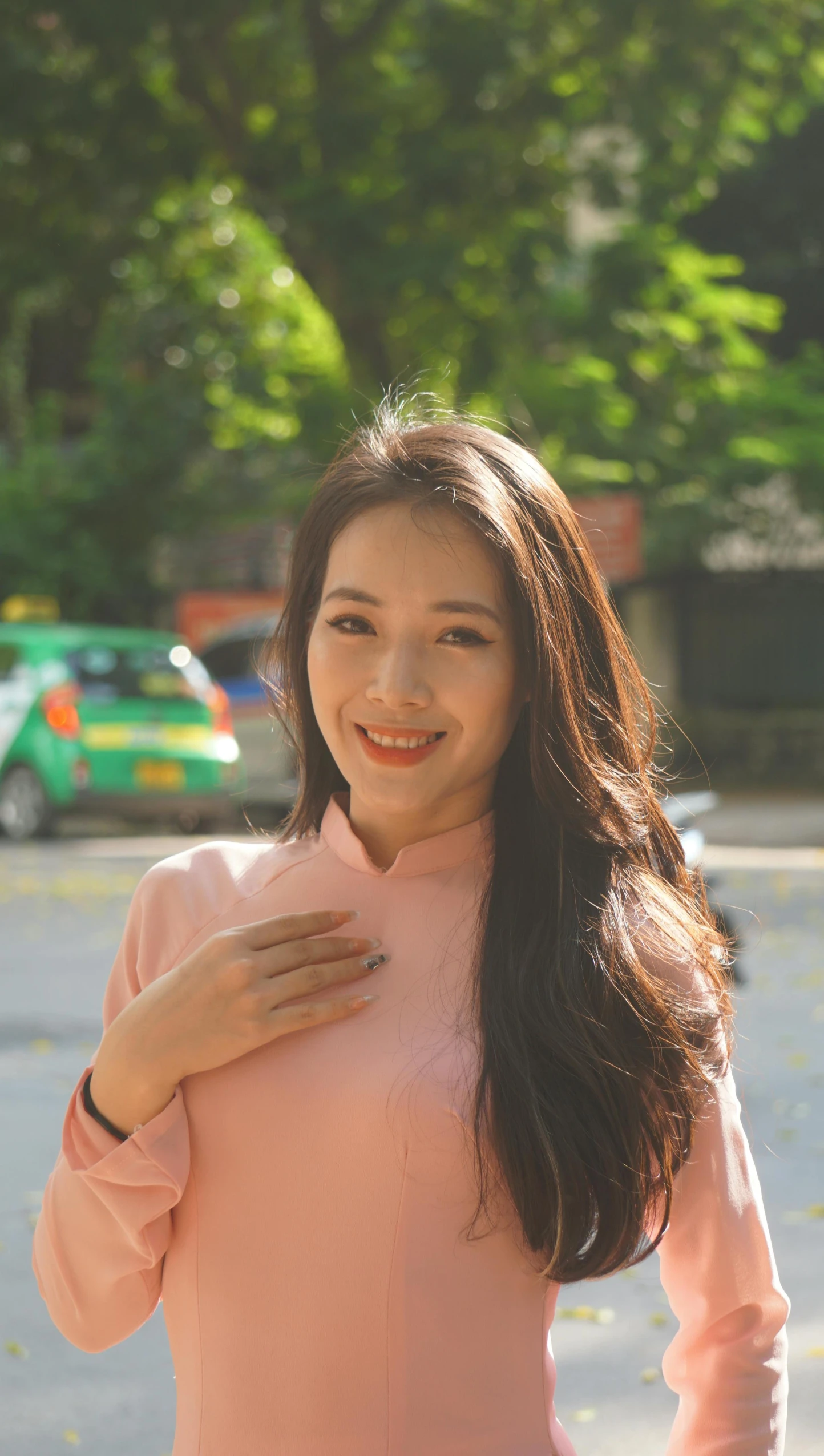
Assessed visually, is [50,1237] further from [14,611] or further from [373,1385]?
[14,611]

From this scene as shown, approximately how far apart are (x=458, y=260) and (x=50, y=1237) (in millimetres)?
11121

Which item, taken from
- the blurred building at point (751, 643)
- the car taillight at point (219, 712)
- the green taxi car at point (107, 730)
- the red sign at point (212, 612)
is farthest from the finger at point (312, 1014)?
the blurred building at point (751, 643)

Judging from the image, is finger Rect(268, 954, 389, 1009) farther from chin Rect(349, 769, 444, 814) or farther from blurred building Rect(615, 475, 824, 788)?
blurred building Rect(615, 475, 824, 788)

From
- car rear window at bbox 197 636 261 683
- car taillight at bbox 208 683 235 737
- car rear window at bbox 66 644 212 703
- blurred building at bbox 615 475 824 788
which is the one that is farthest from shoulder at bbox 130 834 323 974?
blurred building at bbox 615 475 824 788

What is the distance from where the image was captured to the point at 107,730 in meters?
13.7

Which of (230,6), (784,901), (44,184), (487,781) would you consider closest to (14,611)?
(44,184)

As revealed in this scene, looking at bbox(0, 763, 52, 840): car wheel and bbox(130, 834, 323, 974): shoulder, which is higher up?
bbox(0, 763, 52, 840): car wheel

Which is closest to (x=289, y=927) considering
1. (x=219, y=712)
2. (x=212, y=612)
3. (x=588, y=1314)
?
(x=588, y=1314)

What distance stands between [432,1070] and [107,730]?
12472mm

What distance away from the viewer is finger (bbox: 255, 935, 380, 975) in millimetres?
1495

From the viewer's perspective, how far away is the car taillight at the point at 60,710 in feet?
44.1

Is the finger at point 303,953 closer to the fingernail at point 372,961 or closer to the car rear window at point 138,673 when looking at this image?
the fingernail at point 372,961

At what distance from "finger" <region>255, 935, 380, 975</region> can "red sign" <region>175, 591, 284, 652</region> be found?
15.2 meters

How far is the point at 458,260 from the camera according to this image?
1203cm
